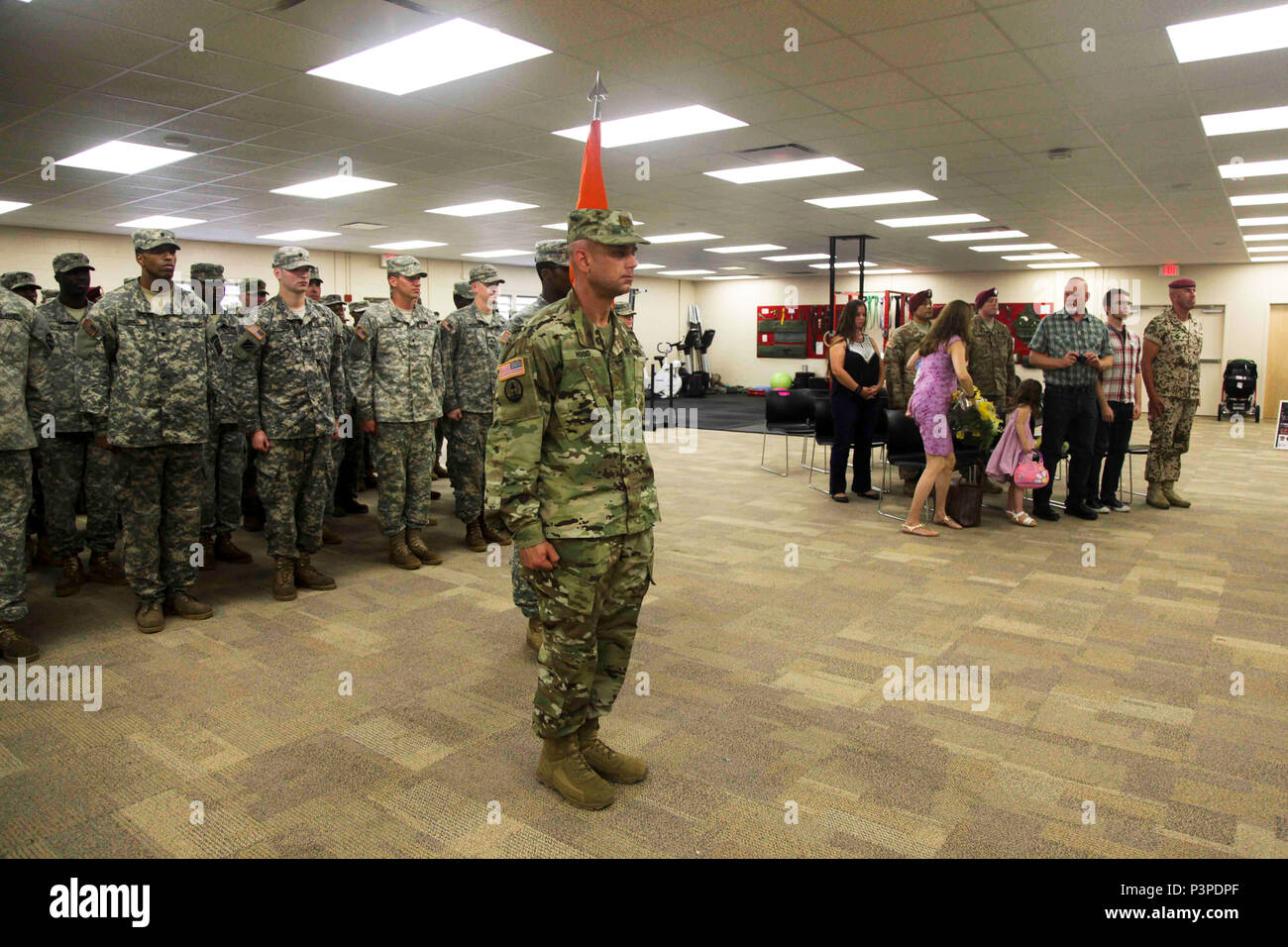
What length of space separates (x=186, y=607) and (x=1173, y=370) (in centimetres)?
731

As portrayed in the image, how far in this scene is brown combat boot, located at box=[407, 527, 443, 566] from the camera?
16.7 feet

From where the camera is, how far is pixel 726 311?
23.0 metres

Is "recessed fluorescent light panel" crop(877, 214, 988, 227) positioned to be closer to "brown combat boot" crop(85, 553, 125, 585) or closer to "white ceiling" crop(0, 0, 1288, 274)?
"white ceiling" crop(0, 0, 1288, 274)

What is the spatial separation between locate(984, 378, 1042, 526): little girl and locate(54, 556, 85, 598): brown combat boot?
244 inches

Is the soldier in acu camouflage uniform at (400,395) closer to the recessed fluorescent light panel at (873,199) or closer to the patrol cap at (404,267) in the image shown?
the patrol cap at (404,267)

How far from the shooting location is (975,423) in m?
6.08

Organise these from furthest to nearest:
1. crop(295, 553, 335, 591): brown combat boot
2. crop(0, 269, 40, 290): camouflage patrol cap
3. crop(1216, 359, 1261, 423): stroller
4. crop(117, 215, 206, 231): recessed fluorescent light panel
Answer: crop(1216, 359, 1261, 423): stroller < crop(117, 215, 206, 231): recessed fluorescent light panel < crop(0, 269, 40, 290): camouflage patrol cap < crop(295, 553, 335, 591): brown combat boot

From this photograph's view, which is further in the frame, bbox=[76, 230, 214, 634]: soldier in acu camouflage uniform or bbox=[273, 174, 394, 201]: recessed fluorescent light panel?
bbox=[273, 174, 394, 201]: recessed fluorescent light panel

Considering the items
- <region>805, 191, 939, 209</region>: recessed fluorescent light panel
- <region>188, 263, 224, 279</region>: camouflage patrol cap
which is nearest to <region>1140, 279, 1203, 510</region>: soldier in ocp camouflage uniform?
<region>805, 191, 939, 209</region>: recessed fluorescent light panel

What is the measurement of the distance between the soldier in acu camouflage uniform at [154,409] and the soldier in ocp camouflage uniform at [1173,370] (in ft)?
22.6

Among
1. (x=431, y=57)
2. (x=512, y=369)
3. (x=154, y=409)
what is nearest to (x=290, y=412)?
(x=154, y=409)

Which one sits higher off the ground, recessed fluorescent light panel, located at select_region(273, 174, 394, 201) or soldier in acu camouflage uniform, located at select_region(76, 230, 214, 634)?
recessed fluorescent light panel, located at select_region(273, 174, 394, 201)

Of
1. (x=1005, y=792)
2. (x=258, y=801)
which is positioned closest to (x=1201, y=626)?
(x=1005, y=792)

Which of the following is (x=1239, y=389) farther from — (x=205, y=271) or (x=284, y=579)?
(x=205, y=271)
